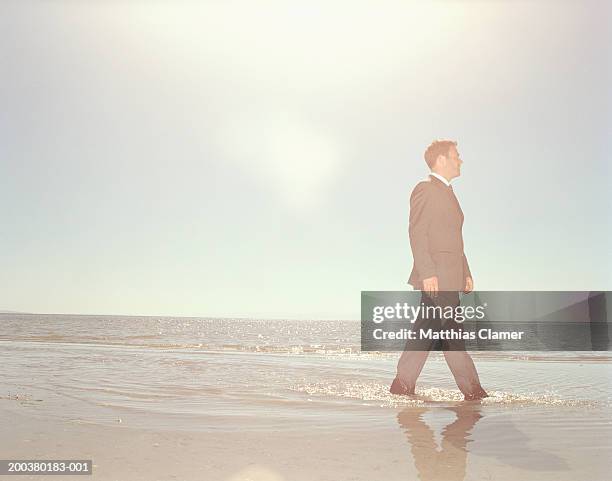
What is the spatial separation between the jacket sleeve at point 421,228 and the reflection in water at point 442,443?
151cm

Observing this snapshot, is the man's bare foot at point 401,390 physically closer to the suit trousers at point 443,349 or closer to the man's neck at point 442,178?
the suit trousers at point 443,349

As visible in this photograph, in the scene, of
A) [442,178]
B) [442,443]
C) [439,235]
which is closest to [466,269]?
[439,235]

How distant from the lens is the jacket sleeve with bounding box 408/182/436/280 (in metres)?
5.66

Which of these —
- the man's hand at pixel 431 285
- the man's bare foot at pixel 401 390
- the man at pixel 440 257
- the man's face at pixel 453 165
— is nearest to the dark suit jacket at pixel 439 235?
the man at pixel 440 257

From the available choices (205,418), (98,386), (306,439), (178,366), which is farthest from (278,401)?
(178,366)

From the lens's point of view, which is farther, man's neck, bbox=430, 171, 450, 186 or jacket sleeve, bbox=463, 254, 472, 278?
man's neck, bbox=430, 171, 450, 186

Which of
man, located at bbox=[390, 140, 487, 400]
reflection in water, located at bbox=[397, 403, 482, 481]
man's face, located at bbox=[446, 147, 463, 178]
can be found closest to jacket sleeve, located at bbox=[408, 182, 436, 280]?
man, located at bbox=[390, 140, 487, 400]

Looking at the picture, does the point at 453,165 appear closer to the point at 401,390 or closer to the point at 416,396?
the point at 401,390

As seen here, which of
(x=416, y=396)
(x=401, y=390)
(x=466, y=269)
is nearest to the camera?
(x=466, y=269)

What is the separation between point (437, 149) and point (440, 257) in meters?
1.40

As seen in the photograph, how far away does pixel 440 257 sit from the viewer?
5.83 meters

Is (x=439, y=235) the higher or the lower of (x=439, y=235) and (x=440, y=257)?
the higher

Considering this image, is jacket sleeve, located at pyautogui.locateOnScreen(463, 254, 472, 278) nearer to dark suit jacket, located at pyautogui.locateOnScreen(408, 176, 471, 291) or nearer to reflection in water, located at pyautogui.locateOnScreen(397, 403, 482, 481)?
dark suit jacket, located at pyautogui.locateOnScreen(408, 176, 471, 291)

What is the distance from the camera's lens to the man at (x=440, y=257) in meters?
5.70
